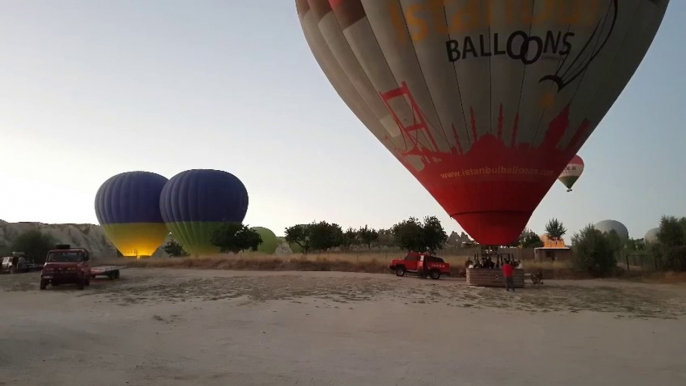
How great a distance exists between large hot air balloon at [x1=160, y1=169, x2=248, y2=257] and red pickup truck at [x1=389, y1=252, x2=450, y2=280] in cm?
3217

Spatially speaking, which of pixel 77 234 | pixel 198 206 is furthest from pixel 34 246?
pixel 77 234

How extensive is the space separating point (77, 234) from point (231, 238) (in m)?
72.5

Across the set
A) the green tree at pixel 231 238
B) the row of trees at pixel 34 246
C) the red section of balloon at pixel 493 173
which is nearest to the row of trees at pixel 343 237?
the green tree at pixel 231 238

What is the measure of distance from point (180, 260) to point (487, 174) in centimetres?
3644

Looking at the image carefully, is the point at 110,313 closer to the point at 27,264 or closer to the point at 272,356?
the point at 272,356

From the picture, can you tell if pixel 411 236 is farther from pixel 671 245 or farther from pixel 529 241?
pixel 529 241

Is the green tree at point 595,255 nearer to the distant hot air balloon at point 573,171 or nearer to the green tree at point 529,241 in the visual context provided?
the distant hot air balloon at point 573,171

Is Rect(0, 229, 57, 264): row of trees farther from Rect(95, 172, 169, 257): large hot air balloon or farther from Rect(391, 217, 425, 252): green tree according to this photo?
Rect(391, 217, 425, 252): green tree

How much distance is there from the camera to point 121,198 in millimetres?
60469

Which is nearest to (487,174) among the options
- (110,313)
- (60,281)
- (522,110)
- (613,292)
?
(522,110)

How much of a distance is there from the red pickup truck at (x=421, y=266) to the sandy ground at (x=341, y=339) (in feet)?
31.8

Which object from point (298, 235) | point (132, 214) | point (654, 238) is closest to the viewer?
point (654, 238)

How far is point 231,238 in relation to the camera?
5688 centimetres

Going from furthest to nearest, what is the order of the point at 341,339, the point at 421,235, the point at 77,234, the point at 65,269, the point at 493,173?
the point at 77,234 → the point at 421,235 → the point at 65,269 → the point at 493,173 → the point at 341,339
